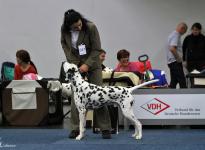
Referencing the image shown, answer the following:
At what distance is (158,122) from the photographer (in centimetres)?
635

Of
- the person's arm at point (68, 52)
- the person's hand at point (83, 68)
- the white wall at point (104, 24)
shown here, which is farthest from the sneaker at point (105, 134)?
the white wall at point (104, 24)

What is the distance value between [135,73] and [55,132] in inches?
52.9

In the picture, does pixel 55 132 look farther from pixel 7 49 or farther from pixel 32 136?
pixel 7 49

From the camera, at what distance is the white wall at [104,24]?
29.9 ft

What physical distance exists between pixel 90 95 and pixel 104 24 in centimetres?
416

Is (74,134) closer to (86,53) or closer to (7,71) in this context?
(86,53)

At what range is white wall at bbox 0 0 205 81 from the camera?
912 cm

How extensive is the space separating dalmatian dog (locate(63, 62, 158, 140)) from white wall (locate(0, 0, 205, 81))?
386 centimetres

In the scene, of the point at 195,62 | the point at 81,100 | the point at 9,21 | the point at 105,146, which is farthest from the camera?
the point at 9,21

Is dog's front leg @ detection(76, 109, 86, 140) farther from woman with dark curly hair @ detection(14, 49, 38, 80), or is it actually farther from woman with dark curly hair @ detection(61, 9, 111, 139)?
woman with dark curly hair @ detection(14, 49, 38, 80)

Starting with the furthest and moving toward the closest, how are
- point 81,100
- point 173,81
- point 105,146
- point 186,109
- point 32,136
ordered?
point 173,81 < point 186,109 < point 32,136 < point 81,100 < point 105,146

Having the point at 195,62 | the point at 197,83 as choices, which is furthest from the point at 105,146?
the point at 195,62

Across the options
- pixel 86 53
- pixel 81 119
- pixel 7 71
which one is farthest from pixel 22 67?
pixel 81 119

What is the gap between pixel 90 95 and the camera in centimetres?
530
